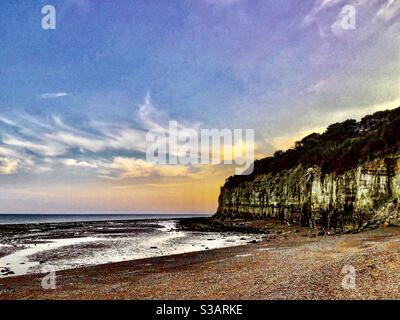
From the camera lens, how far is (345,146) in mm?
52281

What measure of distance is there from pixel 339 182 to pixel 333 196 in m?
2.48

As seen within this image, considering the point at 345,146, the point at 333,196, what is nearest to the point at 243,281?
the point at 333,196

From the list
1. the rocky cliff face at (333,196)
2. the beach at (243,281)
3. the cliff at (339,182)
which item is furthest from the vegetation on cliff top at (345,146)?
the beach at (243,281)

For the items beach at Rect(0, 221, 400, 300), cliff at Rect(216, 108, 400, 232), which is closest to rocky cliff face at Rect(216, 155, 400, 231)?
cliff at Rect(216, 108, 400, 232)

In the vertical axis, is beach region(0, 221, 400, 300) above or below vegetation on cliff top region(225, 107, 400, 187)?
below

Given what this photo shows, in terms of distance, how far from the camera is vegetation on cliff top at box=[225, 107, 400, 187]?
41000mm

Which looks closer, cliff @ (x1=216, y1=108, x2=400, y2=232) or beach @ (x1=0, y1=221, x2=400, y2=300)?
beach @ (x1=0, y1=221, x2=400, y2=300)

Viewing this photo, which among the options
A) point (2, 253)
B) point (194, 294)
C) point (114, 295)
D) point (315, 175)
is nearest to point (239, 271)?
point (194, 294)

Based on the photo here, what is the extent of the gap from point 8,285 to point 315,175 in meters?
47.4

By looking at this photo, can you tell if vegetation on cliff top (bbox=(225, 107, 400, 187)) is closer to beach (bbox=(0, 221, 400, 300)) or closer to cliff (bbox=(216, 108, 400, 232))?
cliff (bbox=(216, 108, 400, 232))

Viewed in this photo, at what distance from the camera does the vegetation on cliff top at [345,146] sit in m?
41.0

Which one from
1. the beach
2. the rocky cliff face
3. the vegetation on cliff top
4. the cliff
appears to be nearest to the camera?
the beach

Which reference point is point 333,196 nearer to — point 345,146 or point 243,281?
point 345,146
